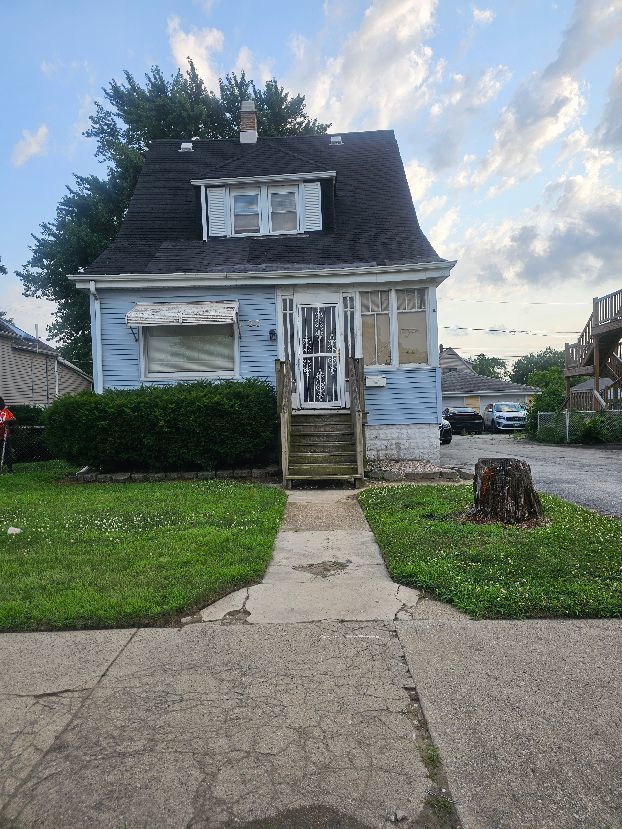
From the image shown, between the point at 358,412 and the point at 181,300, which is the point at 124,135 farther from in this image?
the point at 358,412

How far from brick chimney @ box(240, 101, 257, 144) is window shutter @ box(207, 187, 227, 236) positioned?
12.6ft

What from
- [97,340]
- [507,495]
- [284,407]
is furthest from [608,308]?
[97,340]

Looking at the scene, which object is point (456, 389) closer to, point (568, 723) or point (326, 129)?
point (326, 129)

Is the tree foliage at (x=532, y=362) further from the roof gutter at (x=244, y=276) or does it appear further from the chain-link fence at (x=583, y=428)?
the roof gutter at (x=244, y=276)

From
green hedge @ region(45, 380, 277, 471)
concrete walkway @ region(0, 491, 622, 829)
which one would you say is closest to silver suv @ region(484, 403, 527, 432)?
green hedge @ region(45, 380, 277, 471)

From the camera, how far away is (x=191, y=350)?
12.4 metres

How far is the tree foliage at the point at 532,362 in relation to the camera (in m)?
87.6

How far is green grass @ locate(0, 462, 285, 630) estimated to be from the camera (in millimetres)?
3861

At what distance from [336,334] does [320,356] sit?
590mm

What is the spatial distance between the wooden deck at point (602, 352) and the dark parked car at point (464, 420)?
915 centimetres

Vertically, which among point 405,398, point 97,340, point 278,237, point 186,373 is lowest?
point 405,398

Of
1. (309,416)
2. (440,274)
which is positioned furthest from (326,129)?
(309,416)

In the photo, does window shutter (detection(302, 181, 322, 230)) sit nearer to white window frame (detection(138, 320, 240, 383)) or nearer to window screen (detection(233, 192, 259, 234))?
window screen (detection(233, 192, 259, 234))

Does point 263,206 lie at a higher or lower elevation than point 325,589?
higher
